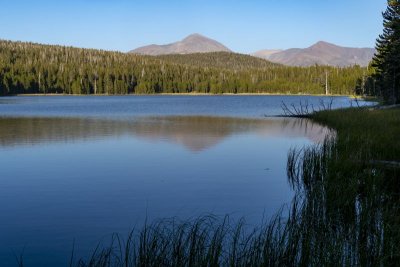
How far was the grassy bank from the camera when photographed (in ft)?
26.1

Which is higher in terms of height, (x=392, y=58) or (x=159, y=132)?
(x=392, y=58)

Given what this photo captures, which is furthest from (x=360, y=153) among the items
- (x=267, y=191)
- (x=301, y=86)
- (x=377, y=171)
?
(x=301, y=86)

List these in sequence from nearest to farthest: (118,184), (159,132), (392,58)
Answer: (118,184) → (159,132) → (392,58)

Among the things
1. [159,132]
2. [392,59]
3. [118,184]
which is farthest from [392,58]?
[118,184]

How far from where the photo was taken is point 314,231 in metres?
9.19

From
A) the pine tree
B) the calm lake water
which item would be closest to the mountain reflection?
the calm lake water

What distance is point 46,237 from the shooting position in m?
11.4

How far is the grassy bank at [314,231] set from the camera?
7965 millimetres

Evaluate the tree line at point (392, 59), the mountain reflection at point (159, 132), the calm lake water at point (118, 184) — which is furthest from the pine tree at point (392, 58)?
the calm lake water at point (118, 184)

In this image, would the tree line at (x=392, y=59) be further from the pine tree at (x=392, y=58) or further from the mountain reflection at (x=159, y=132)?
the mountain reflection at (x=159, y=132)

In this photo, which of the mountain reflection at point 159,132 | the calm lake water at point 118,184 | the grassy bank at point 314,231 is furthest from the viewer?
the mountain reflection at point 159,132

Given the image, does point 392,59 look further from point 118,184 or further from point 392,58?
point 118,184

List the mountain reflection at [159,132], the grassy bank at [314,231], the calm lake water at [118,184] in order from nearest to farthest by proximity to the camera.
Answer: the grassy bank at [314,231], the calm lake water at [118,184], the mountain reflection at [159,132]

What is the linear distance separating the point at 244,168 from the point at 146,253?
536 inches
